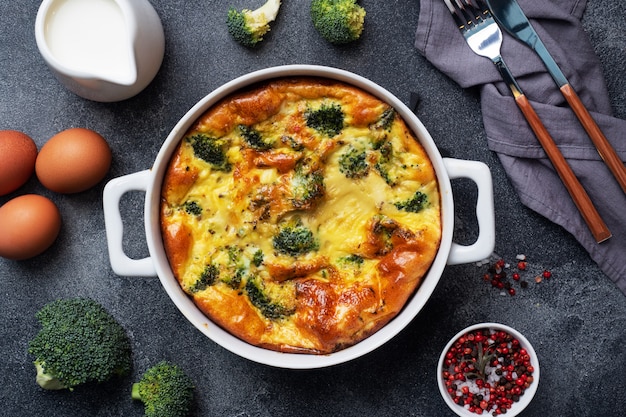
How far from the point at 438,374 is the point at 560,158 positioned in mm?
993

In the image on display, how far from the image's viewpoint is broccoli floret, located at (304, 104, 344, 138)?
2.39m

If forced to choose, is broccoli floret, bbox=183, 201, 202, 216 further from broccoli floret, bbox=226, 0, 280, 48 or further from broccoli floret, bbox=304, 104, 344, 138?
broccoli floret, bbox=226, 0, 280, 48

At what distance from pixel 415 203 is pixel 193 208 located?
0.81 meters

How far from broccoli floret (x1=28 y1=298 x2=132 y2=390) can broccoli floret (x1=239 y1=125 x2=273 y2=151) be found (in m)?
1.02

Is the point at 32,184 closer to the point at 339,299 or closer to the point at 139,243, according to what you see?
the point at 139,243

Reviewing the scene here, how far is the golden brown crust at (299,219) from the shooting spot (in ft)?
7.80

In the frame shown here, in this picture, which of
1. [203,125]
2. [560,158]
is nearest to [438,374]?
[560,158]

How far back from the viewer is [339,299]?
94.3 inches

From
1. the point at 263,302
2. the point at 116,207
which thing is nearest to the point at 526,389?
the point at 263,302

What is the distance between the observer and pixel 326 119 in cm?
240

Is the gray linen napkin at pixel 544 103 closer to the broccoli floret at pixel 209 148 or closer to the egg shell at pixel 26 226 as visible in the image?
the broccoli floret at pixel 209 148

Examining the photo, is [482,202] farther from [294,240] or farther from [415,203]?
[294,240]

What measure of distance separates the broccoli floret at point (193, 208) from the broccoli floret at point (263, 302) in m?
0.32

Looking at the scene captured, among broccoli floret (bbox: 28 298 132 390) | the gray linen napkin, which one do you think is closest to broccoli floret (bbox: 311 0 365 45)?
the gray linen napkin
